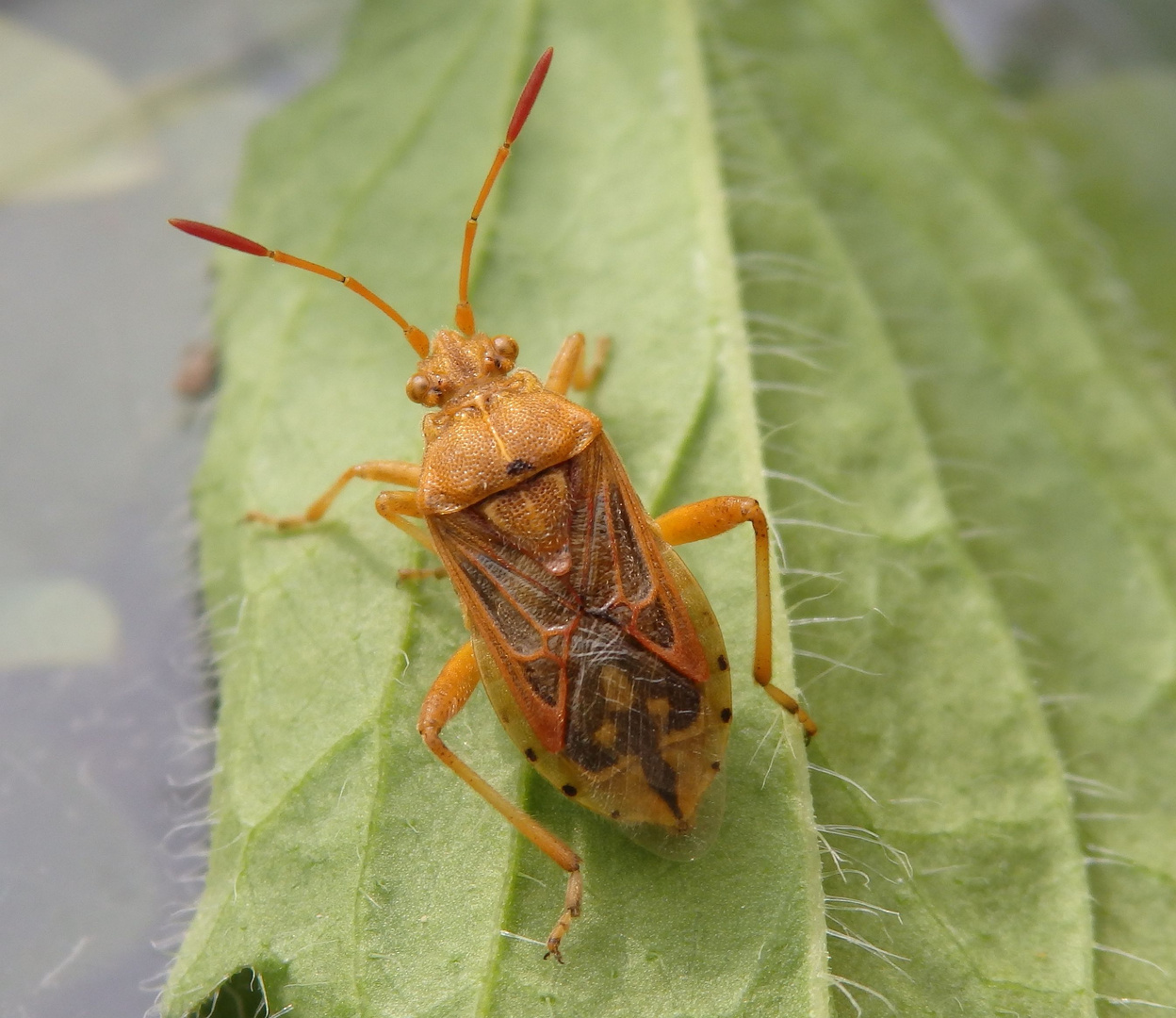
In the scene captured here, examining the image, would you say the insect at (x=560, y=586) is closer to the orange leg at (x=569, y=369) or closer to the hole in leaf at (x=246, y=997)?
the orange leg at (x=569, y=369)

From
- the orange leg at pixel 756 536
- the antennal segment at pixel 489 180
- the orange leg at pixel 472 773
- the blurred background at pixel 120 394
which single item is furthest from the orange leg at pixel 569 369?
the blurred background at pixel 120 394

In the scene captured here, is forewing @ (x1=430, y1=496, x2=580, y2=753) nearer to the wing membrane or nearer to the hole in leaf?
the wing membrane

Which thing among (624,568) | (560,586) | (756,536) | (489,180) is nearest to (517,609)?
(560,586)

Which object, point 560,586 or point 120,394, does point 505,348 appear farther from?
point 120,394

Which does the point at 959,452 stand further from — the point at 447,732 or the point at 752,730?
the point at 447,732

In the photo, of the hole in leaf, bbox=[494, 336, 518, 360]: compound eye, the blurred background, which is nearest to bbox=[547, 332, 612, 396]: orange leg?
bbox=[494, 336, 518, 360]: compound eye

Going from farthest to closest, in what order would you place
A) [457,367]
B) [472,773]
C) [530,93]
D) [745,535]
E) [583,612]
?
[457,367]
[530,93]
[745,535]
[583,612]
[472,773]

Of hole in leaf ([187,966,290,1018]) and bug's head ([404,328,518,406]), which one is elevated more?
bug's head ([404,328,518,406])

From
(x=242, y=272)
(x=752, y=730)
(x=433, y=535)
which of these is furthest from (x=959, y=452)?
(x=242, y=272)
